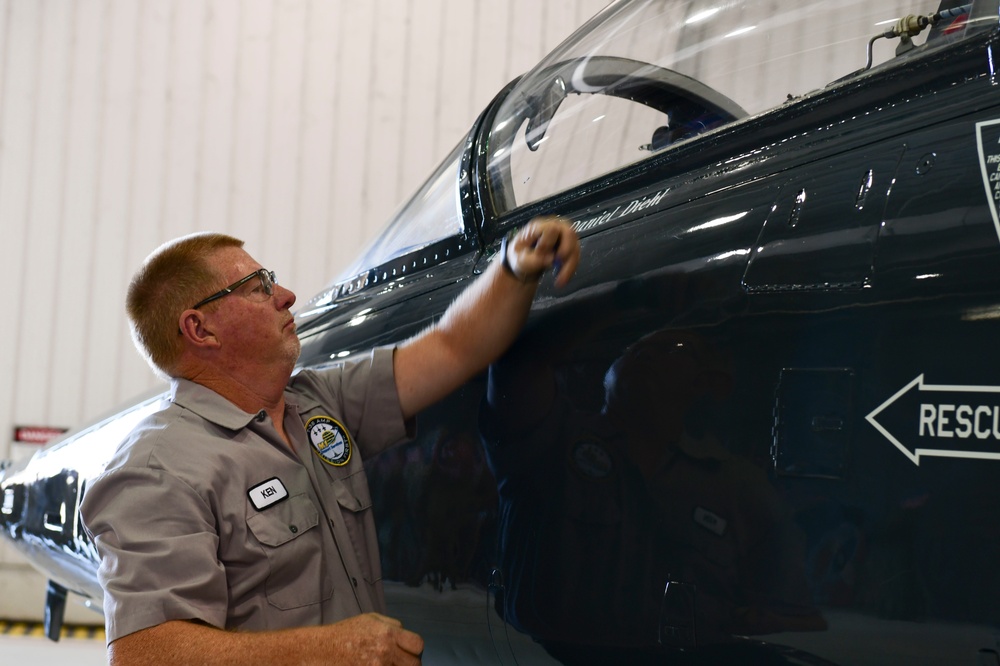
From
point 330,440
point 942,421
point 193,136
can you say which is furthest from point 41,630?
point 942,421

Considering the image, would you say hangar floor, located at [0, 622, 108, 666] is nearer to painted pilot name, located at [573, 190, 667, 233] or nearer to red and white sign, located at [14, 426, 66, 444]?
red and white sign, located at [14, 426, 66, 444]

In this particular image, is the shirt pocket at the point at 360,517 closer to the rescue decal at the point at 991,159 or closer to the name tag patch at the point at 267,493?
the name tag patch at the point at 267,493

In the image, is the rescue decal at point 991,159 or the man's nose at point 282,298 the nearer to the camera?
the rescue decal at point 991,159

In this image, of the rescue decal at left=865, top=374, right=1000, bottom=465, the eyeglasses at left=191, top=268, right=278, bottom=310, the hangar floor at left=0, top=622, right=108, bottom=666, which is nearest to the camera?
the rescue decal at left=865, top=374, right=1000, bottom=465

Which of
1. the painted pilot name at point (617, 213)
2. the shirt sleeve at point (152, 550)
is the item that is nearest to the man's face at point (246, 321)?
the shirt sleeve at point (152, 550)

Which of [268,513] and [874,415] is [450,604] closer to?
[268,513]

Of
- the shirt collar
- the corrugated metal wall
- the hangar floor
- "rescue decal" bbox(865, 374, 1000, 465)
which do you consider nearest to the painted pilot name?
"rescue decal" bbox(865, 374, 1000, 465)

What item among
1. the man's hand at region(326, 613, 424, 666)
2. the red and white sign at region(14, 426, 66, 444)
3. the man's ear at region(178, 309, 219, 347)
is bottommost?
the man's hand at region(326, 613, 424, 666)

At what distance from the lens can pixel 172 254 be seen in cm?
193

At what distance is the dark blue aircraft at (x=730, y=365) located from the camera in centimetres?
123

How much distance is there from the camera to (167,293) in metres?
1.91

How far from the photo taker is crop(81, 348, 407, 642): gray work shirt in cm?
154

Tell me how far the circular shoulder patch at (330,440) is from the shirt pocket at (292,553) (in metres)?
0.18

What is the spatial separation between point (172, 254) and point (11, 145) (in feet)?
17.9
